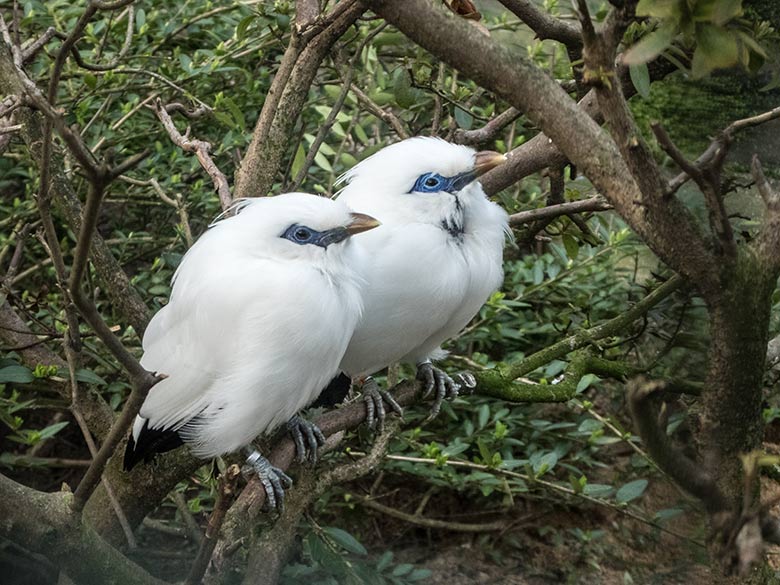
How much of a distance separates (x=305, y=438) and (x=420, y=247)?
0.53m

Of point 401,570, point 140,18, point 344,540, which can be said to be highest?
point 140,18

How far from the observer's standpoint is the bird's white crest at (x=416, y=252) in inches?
90.0

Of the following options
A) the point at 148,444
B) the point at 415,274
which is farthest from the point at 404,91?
the point at 148,444

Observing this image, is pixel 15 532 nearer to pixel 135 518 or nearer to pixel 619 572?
pixel 135 518

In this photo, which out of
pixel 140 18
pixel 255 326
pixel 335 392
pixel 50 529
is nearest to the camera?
pixel 50 529

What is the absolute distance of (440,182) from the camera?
241cm

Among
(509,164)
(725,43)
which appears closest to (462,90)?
(509,164)

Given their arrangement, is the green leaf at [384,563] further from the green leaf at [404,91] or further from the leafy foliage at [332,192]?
the green leaf at [404,91]

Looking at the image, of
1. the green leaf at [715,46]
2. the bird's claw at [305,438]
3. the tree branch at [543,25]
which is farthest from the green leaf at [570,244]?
the green leaf at [715,46]

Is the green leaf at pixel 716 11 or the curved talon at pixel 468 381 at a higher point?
the green leaf at pixel 716 11

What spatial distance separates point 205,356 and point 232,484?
0.80 m

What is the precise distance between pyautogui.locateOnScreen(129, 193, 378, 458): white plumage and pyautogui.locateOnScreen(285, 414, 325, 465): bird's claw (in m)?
0.16

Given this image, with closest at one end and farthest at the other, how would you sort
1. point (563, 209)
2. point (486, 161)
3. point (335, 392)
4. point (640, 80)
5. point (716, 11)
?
1. point (716, 11)
2. point (640, 80)
3. point (486, 161)
4. point (563, 209)
5. point (335, 392)

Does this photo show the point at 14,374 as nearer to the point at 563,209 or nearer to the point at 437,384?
the point at 437,384
